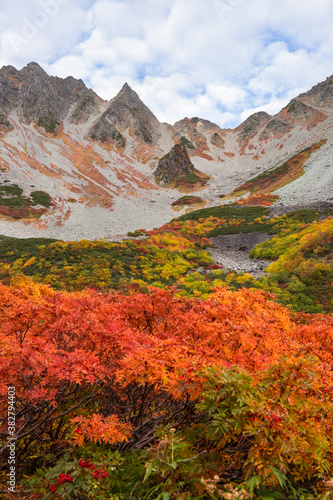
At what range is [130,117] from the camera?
118875 millimetres

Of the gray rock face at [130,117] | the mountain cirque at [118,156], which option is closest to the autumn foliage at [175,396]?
the mountain cirque at [118,156]

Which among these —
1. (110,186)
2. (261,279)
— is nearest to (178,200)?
(110,186)

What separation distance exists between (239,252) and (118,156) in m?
84.1

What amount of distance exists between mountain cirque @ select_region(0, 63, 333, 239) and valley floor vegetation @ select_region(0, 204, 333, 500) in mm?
37626

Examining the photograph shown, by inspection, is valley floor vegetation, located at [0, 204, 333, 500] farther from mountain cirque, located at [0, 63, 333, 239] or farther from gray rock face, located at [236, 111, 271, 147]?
gray rock face, located at [236, 111, 271, 147]

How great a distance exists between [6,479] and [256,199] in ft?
179

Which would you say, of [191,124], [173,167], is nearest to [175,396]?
[173,167]

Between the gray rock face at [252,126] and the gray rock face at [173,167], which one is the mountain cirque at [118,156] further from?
the gray rock face at [252,126]

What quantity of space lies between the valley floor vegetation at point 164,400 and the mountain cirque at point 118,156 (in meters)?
37.6

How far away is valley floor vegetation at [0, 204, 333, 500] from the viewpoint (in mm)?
2488

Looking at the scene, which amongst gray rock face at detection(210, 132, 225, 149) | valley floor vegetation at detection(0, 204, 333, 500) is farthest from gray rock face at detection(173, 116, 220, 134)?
valley floor vegetation at detection(0, 204, 333, 500)

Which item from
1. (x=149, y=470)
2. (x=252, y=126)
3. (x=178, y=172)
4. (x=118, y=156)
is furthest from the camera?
(x=252, y=126)

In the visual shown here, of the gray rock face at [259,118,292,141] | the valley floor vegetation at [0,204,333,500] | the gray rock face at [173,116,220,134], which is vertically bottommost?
the valley floor vegetation at [0,204,333,500]

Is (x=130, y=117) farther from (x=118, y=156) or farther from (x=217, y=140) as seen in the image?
(x=217, y=140)
